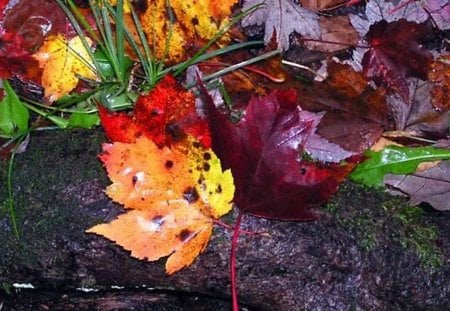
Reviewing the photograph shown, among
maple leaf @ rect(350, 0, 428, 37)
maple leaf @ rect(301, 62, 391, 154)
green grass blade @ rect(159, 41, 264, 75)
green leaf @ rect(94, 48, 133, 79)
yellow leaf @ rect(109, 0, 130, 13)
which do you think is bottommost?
maple leaf @ rect(301, 62, 391, 154)

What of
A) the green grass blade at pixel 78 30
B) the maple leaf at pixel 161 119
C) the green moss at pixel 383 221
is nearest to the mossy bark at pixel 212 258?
the green moss at pixel 383 221

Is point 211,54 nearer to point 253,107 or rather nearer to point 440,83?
point 253,107

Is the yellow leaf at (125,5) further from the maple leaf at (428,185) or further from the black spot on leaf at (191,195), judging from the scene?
the maple leaf at (428,185)

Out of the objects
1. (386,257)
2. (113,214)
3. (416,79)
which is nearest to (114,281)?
(113,214)

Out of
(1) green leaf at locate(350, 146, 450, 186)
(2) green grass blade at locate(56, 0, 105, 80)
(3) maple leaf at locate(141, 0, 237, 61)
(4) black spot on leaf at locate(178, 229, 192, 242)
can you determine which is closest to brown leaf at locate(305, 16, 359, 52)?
(3) maple leaf at locate(141, 0, 237, 61)

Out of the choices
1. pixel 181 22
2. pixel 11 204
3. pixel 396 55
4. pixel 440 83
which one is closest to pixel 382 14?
pixel 396 55

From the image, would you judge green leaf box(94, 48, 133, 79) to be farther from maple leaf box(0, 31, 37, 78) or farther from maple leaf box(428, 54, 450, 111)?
maple leaf box(428, 54, 450, 111)

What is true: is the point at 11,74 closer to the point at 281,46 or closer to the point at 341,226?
the point at 281,46
